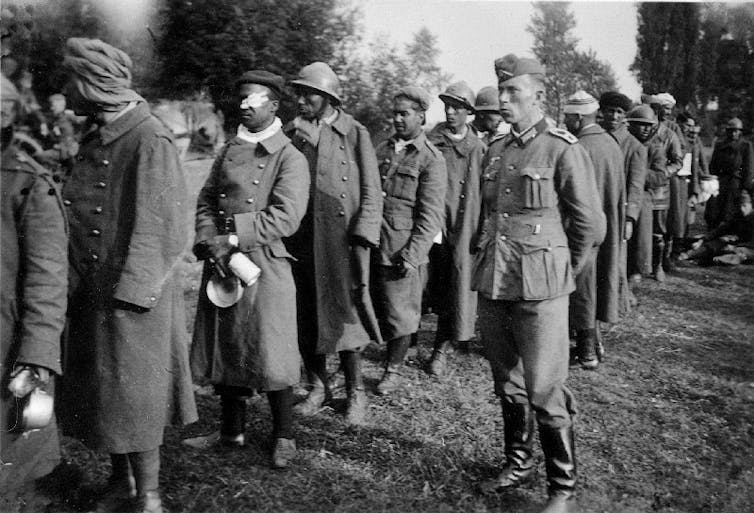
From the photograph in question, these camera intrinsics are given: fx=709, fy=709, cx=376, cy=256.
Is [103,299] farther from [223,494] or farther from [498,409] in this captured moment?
[498,409]

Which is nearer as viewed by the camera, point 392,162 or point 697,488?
point 697,488

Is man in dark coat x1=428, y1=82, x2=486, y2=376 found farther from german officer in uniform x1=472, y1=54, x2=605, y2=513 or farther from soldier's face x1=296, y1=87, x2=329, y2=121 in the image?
german officer in uniform x1=472, y1=54, x2=605, y2=513

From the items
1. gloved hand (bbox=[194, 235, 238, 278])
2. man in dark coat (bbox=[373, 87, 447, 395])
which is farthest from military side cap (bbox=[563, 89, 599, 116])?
gloved hand (bbox=[194, 235, 238, 278])

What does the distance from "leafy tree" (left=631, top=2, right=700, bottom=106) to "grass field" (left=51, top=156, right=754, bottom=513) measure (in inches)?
410

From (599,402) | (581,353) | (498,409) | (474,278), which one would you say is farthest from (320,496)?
(581,353)

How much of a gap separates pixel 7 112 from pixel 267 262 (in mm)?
1685

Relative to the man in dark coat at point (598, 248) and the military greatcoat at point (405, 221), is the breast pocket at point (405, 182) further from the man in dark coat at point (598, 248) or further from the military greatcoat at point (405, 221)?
the man in dark coat at point (598, 248)

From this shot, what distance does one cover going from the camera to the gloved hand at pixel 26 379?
2.57 metres

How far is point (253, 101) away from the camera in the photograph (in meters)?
3.91

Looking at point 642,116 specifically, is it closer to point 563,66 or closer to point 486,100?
point 486,100

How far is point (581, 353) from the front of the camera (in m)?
6.00

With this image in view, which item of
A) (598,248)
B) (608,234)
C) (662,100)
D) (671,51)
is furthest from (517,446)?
(671,51)

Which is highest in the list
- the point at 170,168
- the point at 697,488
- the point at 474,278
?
the point at 170,168

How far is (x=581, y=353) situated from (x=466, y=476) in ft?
7.97
